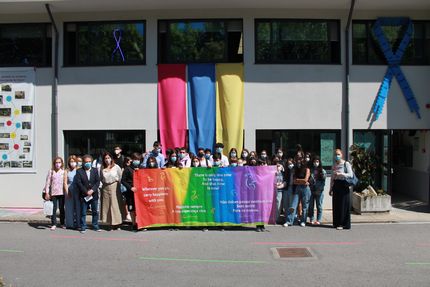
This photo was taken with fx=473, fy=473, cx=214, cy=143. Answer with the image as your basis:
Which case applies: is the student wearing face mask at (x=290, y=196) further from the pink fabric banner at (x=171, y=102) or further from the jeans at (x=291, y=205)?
the pink fabric banner at (x=171, y=102)

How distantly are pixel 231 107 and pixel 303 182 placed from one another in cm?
372

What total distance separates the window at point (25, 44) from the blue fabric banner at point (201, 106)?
455 cm

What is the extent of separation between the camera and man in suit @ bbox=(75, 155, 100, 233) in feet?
36.0

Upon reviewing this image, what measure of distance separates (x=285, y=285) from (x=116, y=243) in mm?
4230

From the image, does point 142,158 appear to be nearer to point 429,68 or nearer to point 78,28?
point 78,28

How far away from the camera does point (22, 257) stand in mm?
8328

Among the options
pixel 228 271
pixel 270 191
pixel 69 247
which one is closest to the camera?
pixel 228 271

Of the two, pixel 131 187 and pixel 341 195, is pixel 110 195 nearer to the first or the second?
pixel 131 187

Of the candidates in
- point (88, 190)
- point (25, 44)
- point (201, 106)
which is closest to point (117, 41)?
point (25, 44)

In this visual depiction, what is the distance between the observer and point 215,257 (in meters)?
8.30

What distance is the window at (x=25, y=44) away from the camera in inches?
575

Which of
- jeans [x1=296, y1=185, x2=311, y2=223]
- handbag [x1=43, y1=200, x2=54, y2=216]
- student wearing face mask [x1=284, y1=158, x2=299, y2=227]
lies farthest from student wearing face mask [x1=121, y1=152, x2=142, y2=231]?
jeans [x1=296, y1=185, x2=311, y2=223]

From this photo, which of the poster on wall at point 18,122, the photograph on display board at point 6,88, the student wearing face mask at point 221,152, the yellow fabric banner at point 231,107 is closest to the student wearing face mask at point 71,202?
the student wearing face mask at point 221,152

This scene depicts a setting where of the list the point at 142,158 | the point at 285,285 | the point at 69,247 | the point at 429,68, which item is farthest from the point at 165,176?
the point at 429,68
